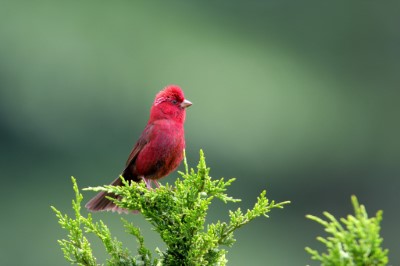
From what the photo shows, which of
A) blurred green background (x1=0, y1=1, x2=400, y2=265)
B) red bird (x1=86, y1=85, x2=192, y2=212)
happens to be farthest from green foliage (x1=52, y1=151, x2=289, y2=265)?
blurred green background (x1=0, y1=1, x2=400, y2=265)

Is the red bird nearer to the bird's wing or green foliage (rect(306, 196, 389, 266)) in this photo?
the bird's wing

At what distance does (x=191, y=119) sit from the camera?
651 inches

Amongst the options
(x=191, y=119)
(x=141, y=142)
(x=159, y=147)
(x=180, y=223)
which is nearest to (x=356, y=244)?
(x=180, y=223)

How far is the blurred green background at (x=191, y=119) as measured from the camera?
53.5 ft

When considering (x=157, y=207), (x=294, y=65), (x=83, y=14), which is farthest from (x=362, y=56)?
(x=157, y=207)

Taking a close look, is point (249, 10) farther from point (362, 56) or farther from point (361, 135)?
point (361, 135)

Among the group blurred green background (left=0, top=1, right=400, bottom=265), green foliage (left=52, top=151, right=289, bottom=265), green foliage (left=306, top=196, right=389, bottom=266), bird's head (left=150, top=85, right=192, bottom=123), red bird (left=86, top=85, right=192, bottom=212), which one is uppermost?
blurred green background (left=0, top=1, right=400, bottom=265)

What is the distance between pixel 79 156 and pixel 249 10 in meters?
7.41

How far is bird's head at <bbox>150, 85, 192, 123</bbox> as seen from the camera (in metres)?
5.04

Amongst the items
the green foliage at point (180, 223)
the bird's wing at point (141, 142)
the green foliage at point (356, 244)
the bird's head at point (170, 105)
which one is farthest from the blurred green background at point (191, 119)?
the green foliage at point (356, 244)

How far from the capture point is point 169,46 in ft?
60.8

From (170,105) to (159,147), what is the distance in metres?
0.34

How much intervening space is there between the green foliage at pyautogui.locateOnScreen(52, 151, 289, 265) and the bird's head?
4.90 feet

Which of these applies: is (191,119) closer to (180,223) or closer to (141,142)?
(141,142)
